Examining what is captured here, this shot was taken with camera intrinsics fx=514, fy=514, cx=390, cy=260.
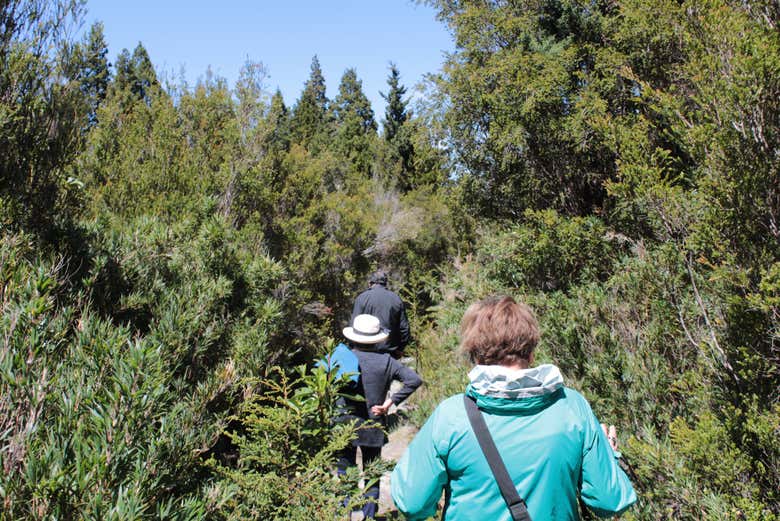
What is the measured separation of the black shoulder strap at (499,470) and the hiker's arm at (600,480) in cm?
26

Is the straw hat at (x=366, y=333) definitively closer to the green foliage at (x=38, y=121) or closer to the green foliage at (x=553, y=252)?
the green foliage at (x=38, y=121)

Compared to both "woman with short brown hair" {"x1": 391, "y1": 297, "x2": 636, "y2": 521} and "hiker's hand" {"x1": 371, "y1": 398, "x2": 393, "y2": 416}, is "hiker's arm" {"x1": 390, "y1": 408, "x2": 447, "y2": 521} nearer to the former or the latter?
"woman with short brown hair" {"x1": 391, "y1": 297, "x2": 636, "y2": 521}

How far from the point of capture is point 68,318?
301 centimetres

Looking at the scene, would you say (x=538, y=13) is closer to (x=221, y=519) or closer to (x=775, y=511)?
(x=775, y=511)

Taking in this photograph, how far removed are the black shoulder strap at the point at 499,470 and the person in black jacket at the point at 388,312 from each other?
4.08 meters

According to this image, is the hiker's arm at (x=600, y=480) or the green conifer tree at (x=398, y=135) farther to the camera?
the green conifer tree at (x=398, y=135)

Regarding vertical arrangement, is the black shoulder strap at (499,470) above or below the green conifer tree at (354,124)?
below

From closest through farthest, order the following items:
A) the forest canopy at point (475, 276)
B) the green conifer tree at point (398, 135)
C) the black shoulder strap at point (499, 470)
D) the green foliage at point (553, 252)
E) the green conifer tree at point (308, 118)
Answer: the black shoulder strap at point (499, 470), the forest canopy at point (475, 276), the green foliage at point (553, 252), the green conifer tree at point (398, 135), the green conifer tree at point (308, 118)

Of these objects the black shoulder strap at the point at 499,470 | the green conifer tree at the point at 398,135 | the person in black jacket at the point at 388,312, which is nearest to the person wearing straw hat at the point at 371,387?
the person in black jacket at the point at 388,312

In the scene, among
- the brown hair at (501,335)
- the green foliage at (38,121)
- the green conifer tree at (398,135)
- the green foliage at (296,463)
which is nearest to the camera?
the brown hair at (501,335)

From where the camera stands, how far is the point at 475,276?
8789 mm

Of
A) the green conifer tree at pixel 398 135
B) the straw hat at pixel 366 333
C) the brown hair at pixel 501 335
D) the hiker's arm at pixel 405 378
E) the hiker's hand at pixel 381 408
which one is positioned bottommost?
the hiker's hand at pixel 381 408

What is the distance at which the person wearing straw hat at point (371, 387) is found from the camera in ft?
13.0

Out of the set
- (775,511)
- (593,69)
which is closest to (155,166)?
(593,69)
